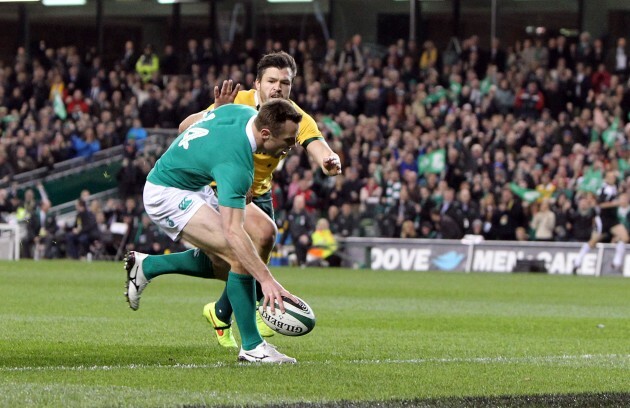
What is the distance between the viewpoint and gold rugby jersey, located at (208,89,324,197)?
941 cm

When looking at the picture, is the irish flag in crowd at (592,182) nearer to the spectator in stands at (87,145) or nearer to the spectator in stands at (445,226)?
the spectator in stands at (445,226)

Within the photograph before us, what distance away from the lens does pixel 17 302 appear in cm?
1478

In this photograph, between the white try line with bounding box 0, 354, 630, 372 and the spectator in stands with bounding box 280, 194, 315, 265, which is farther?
the spectator in stands with bounding box 280, 194, 315, 265

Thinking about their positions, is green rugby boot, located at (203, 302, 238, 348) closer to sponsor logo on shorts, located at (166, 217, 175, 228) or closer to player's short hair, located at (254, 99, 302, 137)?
sponsor logo on shorts, located at (166, 217, 175, 228)

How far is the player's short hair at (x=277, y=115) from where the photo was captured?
26.0 feet

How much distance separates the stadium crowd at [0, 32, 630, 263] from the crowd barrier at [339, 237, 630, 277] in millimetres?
288

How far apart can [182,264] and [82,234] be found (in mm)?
20267

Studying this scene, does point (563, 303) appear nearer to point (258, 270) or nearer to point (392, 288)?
point (392, 288)

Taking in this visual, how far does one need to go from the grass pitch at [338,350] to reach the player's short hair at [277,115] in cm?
152

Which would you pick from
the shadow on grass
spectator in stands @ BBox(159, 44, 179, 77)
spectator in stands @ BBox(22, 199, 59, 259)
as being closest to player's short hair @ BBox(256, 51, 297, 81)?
the shadow on grass

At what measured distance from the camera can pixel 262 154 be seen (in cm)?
895

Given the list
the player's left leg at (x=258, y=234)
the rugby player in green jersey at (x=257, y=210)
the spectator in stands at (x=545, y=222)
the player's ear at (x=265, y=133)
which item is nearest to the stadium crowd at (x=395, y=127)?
the spectator in stands at (x=545, y=222)

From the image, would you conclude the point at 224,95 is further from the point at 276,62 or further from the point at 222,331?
the point at 222,331

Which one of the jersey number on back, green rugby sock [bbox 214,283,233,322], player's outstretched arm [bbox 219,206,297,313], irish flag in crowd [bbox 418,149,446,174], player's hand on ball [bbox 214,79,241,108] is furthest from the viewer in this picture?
irish flag in crowd [bbox 418,149,446,174]
